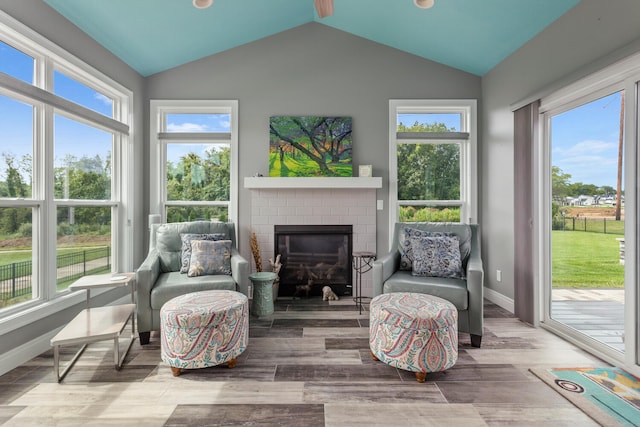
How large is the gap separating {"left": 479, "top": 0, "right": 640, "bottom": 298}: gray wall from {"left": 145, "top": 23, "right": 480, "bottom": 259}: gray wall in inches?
22.5

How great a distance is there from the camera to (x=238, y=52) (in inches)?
150

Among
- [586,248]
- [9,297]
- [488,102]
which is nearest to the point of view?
[9,297]

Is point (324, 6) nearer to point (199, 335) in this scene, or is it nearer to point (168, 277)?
point (199, 335)

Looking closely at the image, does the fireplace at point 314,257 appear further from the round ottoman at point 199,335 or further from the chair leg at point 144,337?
the round ottoman at point 199,335

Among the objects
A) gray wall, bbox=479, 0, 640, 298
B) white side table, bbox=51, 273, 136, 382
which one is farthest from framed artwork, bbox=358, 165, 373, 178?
white side table, bbox=51, 273, 136, 382

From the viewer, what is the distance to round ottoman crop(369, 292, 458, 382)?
1.96 metres

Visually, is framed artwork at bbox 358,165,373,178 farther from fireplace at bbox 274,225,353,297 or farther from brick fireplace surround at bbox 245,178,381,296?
fireplace at bbox 274,225,353,297

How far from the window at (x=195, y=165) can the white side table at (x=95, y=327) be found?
1.42 meters

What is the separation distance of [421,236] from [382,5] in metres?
2.34

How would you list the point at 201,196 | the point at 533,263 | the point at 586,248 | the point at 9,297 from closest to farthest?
the point at 9,297 → the point at 586,248 → the point at 533,263 → the point at 201,196

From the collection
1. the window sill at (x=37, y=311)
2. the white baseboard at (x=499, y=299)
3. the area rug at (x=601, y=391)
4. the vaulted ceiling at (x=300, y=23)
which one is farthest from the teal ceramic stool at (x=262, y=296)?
the vaulted ceiling at (x=300, y=23)

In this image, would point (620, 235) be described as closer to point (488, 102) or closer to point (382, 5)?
point (488, 102)

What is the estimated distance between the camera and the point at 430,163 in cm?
396

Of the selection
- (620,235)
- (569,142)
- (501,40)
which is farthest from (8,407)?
(501,40)
